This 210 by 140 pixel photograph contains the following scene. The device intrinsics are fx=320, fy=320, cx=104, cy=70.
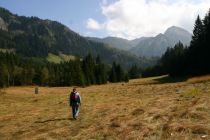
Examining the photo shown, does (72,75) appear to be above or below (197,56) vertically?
below

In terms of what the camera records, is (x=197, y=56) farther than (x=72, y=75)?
No

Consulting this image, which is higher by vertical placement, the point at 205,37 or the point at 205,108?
the point at 205,37

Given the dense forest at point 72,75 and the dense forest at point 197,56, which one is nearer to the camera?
the dense forest at point 197,56

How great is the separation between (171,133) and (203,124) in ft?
7.60

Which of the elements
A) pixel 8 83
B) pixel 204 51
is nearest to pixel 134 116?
pixel 204 51

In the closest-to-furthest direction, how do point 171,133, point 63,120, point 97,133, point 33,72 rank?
point 171,133 < point 97,133 < point 63,120 < point 33,72

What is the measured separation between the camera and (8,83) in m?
134

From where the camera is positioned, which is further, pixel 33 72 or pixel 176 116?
pixel 33 72

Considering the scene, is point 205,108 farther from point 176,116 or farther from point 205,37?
point 205,37

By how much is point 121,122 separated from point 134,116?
85.9 inches

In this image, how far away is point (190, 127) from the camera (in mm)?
19547

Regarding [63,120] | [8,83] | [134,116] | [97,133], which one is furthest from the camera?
[8,83]

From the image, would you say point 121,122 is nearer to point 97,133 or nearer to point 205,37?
point 97,133

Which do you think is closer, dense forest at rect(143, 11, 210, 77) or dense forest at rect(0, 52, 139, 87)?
dense forest at rect(143, 11, 210, 77)
